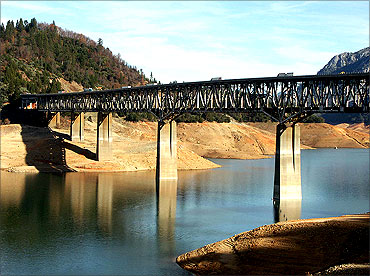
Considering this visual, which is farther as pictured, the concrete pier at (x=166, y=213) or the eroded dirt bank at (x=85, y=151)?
the eroded dirt bank at (x=85, y=151)

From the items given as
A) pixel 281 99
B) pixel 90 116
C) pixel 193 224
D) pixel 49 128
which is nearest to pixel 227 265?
pixel 193 224

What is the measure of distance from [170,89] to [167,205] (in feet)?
98.9

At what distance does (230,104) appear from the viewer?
85.2 m

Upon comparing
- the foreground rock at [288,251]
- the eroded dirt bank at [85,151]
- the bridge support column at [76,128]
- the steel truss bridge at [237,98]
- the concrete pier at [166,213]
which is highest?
the steel truss bridge at [237,98]

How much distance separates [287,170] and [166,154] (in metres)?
29.2

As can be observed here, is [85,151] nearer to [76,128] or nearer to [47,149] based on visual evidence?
[47,149]

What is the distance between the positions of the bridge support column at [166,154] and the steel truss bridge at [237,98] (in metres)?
2.37

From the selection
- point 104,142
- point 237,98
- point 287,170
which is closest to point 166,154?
point 237,98

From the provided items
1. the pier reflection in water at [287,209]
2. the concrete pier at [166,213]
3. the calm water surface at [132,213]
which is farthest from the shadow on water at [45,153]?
the pier reflection in water at [287,209]

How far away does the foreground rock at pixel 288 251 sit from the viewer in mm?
38312

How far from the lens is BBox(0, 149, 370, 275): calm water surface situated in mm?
45344

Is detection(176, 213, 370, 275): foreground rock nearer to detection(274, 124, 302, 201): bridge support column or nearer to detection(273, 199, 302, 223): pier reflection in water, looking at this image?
detection(273, 199, 302, 223): pier reflection in water

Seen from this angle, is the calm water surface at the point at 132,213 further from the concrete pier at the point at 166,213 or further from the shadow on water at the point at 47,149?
the shadow on water at the point at 47,149

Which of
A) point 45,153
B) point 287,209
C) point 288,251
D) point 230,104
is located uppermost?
point 230,104
